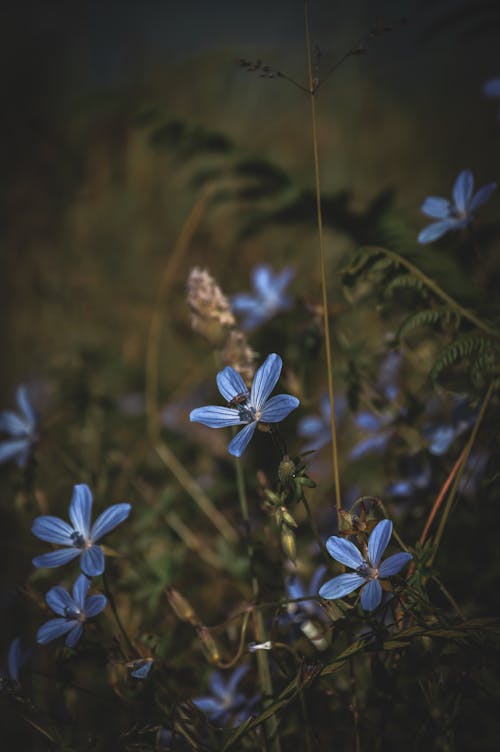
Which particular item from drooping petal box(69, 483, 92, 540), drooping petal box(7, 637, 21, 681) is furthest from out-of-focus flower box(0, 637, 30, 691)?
drooping petal box(69, 483, 92, 540)

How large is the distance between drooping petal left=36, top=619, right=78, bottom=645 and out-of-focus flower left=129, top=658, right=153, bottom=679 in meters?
0.14

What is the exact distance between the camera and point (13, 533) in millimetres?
2574

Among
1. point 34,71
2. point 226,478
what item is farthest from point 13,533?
point 34,71

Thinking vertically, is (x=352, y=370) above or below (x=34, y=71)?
below

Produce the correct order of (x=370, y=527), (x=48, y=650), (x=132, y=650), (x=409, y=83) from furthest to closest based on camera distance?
(x=409, y=83), (x=48, y=650), (x=132, y=650), (x=370, y=527)

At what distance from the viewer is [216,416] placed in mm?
1189

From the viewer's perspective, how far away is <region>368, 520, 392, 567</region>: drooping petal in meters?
1.07

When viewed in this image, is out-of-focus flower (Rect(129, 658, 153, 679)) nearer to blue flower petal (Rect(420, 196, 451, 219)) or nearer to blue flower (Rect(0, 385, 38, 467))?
blue flower (Rect(0, 385, 38, 467))

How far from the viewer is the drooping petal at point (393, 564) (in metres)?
1.04

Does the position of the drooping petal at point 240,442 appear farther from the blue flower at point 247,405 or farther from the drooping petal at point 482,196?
the drooping petal at point 482,196

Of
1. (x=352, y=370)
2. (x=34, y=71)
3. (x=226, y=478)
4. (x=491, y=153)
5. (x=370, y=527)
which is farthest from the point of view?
(x=34, y=71)

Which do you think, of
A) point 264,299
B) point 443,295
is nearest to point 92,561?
point 443,295

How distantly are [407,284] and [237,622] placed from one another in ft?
2.89

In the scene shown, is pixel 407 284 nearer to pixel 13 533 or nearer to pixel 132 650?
pixel 132 650
